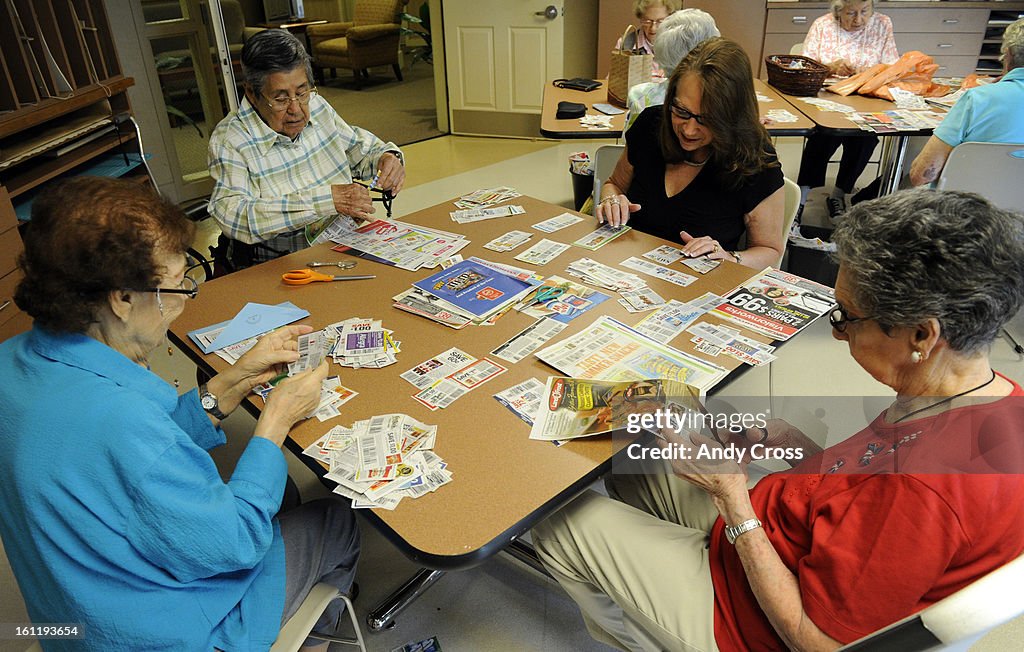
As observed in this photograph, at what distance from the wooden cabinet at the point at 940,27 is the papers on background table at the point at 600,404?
5530mm

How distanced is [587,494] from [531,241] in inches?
38.9

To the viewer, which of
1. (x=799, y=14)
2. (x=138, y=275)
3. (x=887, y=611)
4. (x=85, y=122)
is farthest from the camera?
(x=799, y=14)

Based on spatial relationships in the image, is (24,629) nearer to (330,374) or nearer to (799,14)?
(330,374)

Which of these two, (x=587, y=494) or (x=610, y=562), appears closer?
(x=610, y=562)

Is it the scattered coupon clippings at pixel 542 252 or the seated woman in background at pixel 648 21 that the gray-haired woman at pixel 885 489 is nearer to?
the scattered coupon clippings at pixel 542 252

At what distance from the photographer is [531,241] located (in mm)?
2191

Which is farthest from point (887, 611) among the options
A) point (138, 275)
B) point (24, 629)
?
point (24, 629)

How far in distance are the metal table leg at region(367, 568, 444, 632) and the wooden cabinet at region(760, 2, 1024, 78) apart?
573cm

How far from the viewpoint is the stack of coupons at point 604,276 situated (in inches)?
74.2

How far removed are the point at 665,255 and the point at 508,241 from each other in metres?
0.52

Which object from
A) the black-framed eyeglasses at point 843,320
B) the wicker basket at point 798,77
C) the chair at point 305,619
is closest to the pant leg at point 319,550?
the chair at point 305,619

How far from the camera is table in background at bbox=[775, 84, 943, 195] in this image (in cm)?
315

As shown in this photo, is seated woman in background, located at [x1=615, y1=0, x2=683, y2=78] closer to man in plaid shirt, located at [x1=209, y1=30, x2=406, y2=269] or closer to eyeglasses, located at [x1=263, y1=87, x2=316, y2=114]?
man in plaid shirt, located at [x1=209, y1=30, x2=406, y2=269]

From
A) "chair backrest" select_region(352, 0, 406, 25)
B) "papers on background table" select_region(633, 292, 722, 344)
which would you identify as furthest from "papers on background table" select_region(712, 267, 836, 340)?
"chair backrest" select_region(352, 0, 406, 25)
